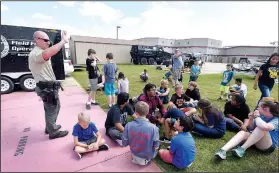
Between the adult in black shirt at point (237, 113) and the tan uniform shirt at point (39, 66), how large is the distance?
3.79 meters

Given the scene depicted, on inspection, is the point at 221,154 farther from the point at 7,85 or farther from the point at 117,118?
the point at 7,85

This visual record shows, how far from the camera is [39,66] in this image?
2744 millimetres

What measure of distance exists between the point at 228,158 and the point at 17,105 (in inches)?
228

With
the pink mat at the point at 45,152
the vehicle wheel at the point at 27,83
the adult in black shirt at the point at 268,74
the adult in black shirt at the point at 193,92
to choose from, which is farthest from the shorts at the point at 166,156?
the vehicle wheel at the point at 27,83

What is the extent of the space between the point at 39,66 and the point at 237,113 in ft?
13.7

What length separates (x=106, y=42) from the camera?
24922 mm

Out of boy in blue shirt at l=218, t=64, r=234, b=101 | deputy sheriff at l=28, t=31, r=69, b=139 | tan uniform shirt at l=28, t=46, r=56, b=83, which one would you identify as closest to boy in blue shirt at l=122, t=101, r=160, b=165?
deputy sheriff at l=28, t=31, r=69, b=139

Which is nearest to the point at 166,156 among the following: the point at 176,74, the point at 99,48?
the point at 176,74

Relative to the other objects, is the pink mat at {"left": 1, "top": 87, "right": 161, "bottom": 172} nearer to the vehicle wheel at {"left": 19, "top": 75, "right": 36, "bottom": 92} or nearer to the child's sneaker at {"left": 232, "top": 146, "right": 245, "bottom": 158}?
the child's sneaker at {"left": 232, "top": 146, "right": 245, "bottom": 158}

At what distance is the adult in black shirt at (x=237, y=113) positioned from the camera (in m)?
3.66

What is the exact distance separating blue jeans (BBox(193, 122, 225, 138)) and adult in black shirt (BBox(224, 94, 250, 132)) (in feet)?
1.66

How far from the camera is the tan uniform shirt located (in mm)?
2594

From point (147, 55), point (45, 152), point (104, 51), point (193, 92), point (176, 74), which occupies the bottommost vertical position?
point (45, 152)

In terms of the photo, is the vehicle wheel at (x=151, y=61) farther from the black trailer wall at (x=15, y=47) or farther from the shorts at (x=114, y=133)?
the shorts at (x=114, y=133)
